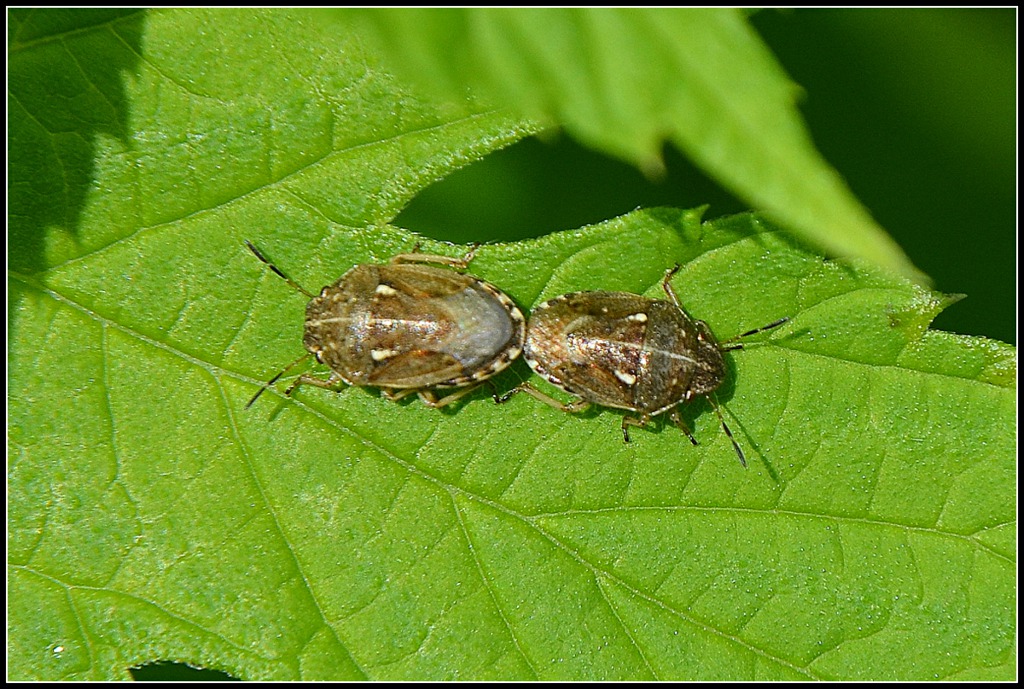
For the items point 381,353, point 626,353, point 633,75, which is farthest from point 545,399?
point 633,75

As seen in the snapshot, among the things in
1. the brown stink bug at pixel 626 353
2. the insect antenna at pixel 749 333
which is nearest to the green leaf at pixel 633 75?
the insect antenna at pixel 749 333

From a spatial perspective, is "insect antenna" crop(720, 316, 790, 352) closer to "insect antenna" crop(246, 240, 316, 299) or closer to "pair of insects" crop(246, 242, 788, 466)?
"pair of insects" crop(246, 242, 788, 466)

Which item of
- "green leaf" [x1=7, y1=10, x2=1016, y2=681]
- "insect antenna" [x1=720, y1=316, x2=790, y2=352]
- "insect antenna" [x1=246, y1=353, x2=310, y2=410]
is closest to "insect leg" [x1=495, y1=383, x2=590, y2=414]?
"green leaf" [x1=7, y1=10, x2=1016, y2=681]

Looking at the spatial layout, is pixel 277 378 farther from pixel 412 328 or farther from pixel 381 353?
pixel 412 328

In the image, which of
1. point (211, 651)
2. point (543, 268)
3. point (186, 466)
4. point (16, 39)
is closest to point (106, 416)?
point (186, 466)

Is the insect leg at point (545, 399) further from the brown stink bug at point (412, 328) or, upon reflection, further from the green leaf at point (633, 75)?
the green leaf at point (633, 75)

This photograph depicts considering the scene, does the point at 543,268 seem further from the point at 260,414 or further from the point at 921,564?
the point at 921,564
